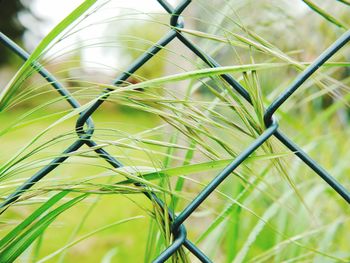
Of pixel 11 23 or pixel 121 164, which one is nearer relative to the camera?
pixel 121 164

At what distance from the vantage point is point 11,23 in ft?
27.4

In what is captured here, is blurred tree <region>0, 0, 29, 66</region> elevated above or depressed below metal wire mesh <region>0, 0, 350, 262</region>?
above

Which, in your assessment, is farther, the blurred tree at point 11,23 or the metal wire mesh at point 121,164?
the blurred tree at point 11,23

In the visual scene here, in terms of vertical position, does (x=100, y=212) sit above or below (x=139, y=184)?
above

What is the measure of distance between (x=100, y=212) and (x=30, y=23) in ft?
21.1

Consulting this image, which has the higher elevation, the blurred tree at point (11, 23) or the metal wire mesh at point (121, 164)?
the blurred tree at point (11, 23)

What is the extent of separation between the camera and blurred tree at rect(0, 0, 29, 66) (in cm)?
802

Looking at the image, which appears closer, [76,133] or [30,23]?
[76,133]

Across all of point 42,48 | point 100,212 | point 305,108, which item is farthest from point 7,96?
point 100,212

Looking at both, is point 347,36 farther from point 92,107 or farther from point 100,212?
point 100,212

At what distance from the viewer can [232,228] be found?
24.5 inches

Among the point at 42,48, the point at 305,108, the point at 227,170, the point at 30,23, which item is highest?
the point at 30,23

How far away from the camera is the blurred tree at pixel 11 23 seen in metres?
8.02

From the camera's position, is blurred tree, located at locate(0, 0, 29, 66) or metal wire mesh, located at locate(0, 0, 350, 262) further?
blurred tree, located at locate(0, 0, 29, 66)
